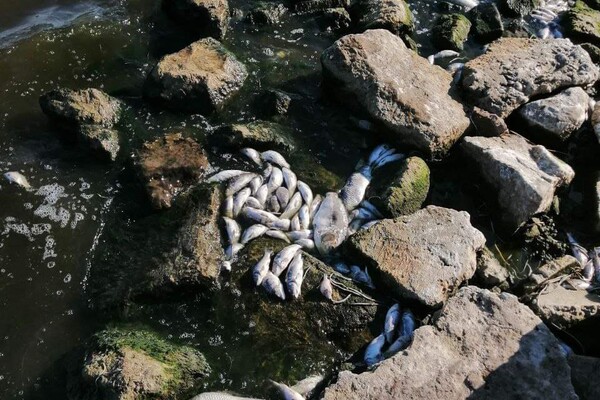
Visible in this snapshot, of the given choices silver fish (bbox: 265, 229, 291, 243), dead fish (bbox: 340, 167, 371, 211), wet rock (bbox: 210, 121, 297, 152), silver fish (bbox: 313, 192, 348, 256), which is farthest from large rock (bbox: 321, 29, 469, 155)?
silver fish (bbox: 265, 229, 291, 243)

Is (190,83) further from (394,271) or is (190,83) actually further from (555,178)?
(555,178)

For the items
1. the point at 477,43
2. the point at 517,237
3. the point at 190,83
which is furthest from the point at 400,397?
the point at 477,43

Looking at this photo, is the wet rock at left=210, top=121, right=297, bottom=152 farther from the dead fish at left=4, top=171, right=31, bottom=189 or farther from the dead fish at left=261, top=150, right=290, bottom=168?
the dead fish at left=4, top=171, right=31, bottom=189

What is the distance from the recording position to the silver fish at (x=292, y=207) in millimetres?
7086

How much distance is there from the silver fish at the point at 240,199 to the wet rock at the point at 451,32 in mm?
4851

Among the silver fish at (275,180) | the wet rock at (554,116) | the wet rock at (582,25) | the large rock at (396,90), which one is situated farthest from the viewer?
the wet rock at (582,25)

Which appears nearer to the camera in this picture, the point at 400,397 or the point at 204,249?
the point at 400,397

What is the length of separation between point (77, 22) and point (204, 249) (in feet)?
16.8

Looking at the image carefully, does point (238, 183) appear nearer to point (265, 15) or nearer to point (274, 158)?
point (274, 158)

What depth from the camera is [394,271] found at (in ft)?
21.0

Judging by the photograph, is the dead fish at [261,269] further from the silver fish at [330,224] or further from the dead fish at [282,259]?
the silver fish at [330,224]

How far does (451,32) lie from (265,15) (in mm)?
3203

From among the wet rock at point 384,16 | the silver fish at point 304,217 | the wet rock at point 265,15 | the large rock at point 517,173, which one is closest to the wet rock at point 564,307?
the large rock at point 517,173

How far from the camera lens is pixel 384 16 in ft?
31.0
